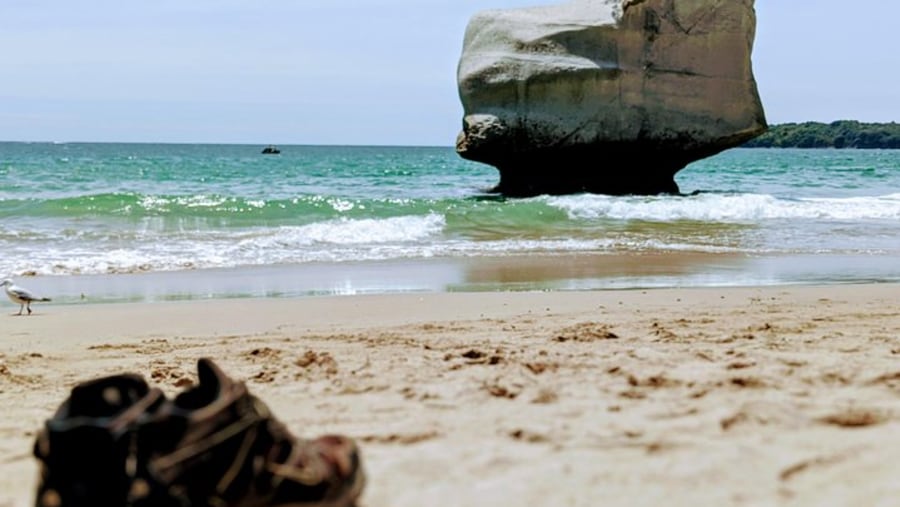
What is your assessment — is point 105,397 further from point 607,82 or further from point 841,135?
point 841,135

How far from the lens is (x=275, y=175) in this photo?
41.2 m

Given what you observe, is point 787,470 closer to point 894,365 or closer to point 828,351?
point 894,365

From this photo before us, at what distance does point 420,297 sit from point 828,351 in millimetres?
3935

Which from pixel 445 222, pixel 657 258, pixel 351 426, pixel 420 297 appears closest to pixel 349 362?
pixel 351 426

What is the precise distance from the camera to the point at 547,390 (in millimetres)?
3906

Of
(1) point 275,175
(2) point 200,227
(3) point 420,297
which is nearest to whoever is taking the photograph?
(3) point 420,297

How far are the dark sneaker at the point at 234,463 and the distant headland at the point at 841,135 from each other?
121 meters

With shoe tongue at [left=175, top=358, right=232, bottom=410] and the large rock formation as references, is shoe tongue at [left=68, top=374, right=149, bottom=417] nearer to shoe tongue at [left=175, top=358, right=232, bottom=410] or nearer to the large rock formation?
shoe tongue at [left=175, top=358, right=232, bottom=410]

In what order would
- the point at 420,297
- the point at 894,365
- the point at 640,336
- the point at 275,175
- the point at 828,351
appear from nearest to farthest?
the point at 894,365 → the point at 828,351 → the point at 640,336 → the point at 420,297 → the point at 275,175

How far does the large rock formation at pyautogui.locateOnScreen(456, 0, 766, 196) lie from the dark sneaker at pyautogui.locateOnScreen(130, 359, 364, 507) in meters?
19.4

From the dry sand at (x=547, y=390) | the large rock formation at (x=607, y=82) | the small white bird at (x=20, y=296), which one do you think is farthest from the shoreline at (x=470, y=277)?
the large rock formation at (x=607, y=82)

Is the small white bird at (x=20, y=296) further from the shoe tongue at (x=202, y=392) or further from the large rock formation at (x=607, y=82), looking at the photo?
the large rock formation at (x=607, y=82)

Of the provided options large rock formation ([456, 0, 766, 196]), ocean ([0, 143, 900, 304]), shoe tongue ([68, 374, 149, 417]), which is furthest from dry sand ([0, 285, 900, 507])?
large rock formation ([456, 0, 766, 196])

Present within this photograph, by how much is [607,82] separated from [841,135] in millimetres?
105896
